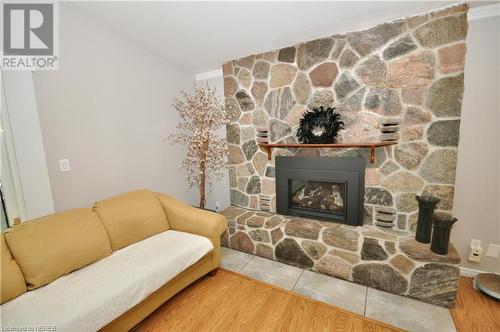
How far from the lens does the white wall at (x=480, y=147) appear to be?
176cm

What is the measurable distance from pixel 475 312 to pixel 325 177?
1.51 m

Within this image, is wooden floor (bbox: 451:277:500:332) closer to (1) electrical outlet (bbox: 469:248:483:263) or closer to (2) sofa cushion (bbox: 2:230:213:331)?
(1) electrical outlet (bbox: 469:248:483:263)

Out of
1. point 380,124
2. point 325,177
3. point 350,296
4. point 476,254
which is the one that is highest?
point 380,124

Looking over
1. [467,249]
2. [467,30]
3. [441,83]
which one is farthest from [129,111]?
[467,249]

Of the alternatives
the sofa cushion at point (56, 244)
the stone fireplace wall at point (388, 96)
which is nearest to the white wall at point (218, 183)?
the stone fireplace wall at point (388, 96)

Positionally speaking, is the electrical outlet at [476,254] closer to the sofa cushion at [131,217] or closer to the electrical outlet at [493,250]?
the electrical outlet at [493,250]

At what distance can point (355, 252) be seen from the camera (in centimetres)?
197

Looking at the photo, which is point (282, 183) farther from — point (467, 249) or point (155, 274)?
point (467, 249)

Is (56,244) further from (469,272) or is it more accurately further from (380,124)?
(469,272)

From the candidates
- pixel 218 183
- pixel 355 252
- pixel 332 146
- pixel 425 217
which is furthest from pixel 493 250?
pixel 218 183

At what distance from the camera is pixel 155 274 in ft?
4.99

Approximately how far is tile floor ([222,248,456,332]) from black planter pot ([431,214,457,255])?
0.45 metres

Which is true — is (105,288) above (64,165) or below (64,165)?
below

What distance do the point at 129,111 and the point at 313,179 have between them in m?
2.23
